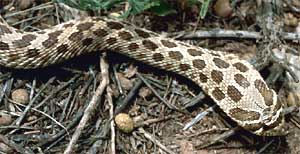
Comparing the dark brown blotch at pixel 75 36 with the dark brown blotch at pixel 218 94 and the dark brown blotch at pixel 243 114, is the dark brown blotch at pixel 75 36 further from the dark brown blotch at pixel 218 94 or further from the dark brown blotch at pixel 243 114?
the dark brown blotch at pixel 243 114

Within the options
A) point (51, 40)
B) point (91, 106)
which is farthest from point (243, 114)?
point (51, 40)

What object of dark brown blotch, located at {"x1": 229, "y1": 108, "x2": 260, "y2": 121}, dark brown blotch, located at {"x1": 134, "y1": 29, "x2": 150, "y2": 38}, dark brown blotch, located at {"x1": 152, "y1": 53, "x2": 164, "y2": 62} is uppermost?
dark brown blotch, located at {"x1": 134, "y1": 29, "x2": 150, "y2": 38}

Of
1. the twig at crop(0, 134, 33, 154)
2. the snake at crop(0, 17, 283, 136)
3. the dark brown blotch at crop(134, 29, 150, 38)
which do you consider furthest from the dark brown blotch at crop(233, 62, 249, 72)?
the twig at crop(0, 134, 33, 154)

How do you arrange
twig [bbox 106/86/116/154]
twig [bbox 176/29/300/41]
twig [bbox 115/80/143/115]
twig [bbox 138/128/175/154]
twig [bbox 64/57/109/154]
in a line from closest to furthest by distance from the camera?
twig [bbox 64/57/109/154] → twig [bbox 106/86/116/154] → twig [bbox 138/128/175/154] → twig [bbox 115/80/143/115] → twig [bbox 176/29/300/41]

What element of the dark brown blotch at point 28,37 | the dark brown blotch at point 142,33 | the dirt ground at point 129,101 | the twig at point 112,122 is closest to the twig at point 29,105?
the dirt ground at point 129,101

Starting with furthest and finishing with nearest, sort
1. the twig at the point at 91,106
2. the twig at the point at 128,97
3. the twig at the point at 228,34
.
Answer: the twig at the point at 228,34, the twig at the point at 128,97, the twig at the point at 91,106

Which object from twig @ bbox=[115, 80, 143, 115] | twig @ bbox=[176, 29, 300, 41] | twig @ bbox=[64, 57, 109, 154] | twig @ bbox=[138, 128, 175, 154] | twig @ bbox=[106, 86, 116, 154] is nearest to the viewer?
twig @ bbox=[64, 57, 109, 154]

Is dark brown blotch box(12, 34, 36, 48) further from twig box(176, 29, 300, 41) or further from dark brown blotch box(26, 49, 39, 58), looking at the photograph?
twig box(176, 29, 300, 41)

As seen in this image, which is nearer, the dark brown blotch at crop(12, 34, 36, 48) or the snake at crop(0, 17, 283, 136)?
the snake at crop(0, 17, 283, 136)
